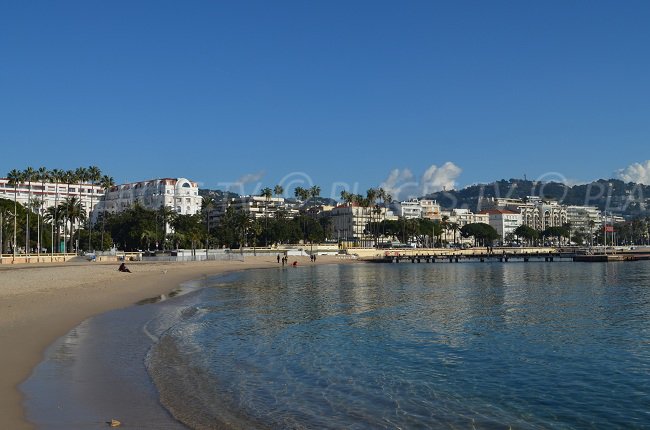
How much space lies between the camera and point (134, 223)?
122m

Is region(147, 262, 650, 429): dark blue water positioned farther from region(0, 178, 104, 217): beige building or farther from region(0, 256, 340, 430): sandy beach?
region(0, 178, 104, 217): beige building

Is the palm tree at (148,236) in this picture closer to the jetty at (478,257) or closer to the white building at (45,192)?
the jetty at (478,257)

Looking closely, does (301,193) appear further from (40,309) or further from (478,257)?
(40,309)

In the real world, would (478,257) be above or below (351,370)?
below

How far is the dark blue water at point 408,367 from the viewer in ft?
37.7

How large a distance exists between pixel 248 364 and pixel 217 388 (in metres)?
2.85

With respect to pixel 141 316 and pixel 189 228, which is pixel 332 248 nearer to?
pixel 189 228

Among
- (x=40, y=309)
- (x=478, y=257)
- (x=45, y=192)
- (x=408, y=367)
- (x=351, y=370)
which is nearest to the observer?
(x=351, y=370)

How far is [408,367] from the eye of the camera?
15.9 meters


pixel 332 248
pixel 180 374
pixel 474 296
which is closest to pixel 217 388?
pixel 180 374

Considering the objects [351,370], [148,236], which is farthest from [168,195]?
[351,370]

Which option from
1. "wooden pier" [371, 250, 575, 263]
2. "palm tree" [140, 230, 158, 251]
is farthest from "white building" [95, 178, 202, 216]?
"wooden pier" [371, 250, 575, 263]

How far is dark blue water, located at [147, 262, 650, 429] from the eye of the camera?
11.5 meters

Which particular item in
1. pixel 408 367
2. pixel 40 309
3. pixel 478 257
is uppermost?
pixel 40 309
